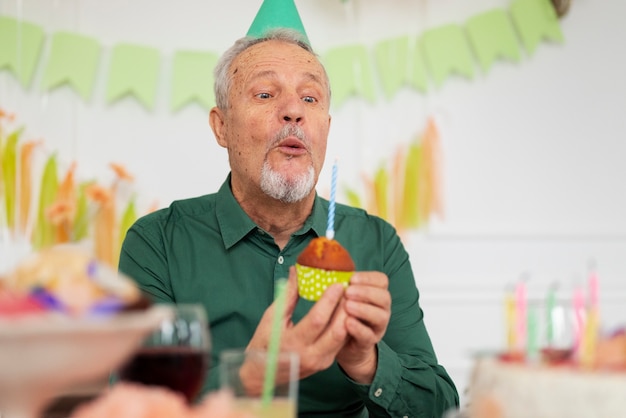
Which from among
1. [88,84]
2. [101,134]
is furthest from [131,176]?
[88,84]

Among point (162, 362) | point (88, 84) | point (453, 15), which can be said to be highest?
point (453, 15)

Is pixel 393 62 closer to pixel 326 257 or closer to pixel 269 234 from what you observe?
pixel 269 234

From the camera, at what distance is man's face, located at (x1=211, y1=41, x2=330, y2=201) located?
185 cm

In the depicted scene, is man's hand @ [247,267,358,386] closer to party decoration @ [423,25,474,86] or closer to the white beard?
the white beard

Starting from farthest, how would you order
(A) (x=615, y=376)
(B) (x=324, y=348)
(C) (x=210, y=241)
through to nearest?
(C) (x=210, y=241)
(B) (x=324, y=348)
(A) (x=615, y=376)

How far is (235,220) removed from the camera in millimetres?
1854

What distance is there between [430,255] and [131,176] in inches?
41.4

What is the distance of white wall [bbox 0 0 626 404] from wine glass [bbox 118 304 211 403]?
1.85 meters

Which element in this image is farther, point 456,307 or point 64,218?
point 456,307

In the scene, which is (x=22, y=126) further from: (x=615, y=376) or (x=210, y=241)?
(x=615, y=376)

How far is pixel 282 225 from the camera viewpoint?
188cm

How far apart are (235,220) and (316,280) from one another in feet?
1.97

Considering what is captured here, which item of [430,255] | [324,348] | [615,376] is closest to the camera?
[615,376]

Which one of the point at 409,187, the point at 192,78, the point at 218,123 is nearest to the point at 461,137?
the point at 409,187
